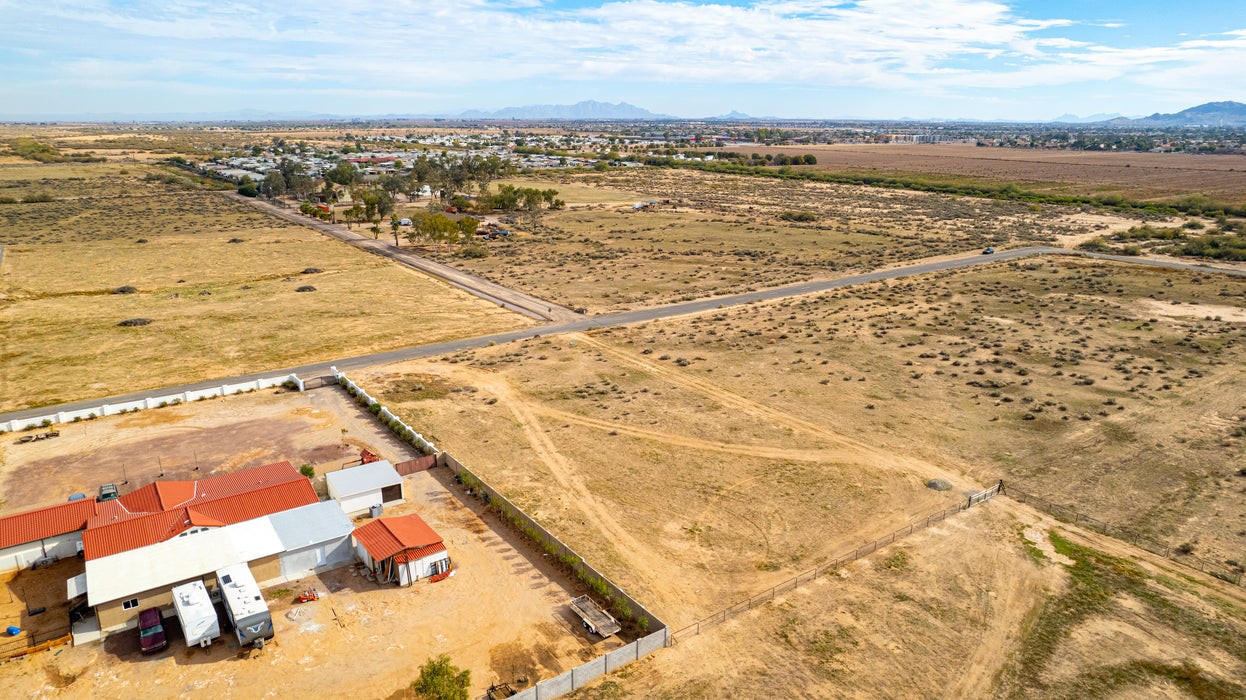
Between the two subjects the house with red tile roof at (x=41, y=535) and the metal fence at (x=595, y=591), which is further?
the house with red tile roof at (x=41, y=535)

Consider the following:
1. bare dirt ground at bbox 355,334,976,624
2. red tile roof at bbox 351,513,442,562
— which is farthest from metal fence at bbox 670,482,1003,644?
red tile roof at bbox 351,513,442,562

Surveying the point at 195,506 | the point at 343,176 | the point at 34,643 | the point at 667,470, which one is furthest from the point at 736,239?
the point at 34,643

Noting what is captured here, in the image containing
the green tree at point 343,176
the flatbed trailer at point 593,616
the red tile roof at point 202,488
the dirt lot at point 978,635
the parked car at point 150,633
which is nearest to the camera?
the dirt lot at point 978,635

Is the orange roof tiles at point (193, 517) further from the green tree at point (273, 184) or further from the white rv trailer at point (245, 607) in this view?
Result: the green tree at point (273, 184)

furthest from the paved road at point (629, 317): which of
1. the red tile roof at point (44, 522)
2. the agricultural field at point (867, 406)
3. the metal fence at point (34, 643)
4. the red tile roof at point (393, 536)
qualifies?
the metal fence at point (34, 643)

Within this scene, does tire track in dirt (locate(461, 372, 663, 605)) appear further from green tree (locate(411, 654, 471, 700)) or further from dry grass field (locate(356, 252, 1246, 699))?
green tree (locate(411, 654, 471, 700))

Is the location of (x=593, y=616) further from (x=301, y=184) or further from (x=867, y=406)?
(x=301, y=184)
